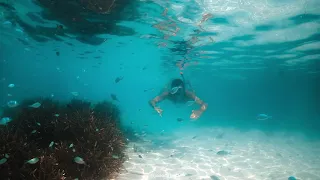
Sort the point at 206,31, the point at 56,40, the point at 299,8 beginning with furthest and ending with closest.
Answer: the point at 56,40 < the point at 206,31 < the point at 299,8

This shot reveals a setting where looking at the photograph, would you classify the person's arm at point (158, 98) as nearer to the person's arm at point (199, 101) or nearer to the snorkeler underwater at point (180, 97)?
the snorkeler underwater at point (180, 97)

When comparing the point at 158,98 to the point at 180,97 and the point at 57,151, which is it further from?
the point at 57,151

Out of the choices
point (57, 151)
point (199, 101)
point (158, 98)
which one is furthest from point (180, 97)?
point (57, 151)

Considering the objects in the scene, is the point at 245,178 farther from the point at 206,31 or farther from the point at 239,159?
the point at 206,31

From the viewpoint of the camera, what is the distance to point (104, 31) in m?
20.1

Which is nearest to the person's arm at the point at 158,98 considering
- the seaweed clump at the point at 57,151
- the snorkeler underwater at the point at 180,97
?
the snorkeler underwater at the point at 180,97

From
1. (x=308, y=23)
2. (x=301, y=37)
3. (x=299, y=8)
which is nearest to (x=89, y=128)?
(x=299, y=8)

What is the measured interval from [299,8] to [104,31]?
16892 millimetres

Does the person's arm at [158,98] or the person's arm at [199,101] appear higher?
the person's arm at [199,101]

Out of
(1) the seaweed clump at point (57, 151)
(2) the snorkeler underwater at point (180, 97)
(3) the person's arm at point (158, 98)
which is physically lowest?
(1) the seaweed clump at point (57, 151)

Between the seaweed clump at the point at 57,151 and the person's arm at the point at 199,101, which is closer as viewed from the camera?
the seaweed clump at the point at 57,151

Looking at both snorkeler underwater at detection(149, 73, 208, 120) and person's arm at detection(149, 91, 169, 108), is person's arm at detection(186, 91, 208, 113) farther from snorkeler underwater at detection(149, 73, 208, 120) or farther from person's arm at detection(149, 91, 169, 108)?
person's arm at detection(149, 91, 169, 108)

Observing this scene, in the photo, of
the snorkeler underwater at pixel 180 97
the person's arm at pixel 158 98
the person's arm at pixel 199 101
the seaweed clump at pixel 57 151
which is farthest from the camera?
the person's arm at pixel 158 98

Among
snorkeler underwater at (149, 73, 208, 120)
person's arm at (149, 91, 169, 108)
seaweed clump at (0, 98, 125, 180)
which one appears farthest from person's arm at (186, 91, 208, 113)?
seaweed clump at (0, 98, 125, 180)
